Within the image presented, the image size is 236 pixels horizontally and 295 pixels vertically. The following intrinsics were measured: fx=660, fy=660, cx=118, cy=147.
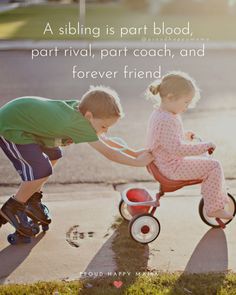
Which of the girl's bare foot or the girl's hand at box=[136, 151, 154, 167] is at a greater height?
the girl's hand at box=[136, 151, 154, 167]

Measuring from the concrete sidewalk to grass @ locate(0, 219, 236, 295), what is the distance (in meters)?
0.09

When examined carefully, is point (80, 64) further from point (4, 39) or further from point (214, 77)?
point (4, 39)

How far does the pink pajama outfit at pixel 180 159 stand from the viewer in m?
3.94

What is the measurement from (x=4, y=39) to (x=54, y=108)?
7.22m

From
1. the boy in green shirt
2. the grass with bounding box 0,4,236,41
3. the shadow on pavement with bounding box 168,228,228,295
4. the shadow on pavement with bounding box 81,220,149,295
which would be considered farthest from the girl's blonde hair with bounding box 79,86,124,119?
the grass with bounding box 0,4,236,41

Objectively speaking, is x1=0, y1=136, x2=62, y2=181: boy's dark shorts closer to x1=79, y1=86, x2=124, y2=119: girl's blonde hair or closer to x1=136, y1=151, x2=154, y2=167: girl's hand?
x1=79, y1=86, x2=124, y2=119: girl's blonde hair

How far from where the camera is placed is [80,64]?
830 cm

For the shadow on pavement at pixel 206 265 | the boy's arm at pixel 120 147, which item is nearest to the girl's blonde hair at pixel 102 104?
the boy's arm at pixel 120 147

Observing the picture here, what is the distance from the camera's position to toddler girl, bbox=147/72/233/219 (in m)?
3.91

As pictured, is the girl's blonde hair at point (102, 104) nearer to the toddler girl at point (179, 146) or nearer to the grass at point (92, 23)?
the toddler girl at point (179, 146)

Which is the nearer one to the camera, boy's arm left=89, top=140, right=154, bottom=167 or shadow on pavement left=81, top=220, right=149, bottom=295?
shadow on pavement left=81, top=220, right=149, bottom=295

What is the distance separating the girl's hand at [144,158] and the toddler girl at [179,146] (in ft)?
0.18

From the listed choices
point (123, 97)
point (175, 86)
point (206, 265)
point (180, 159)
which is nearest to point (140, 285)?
point (206, 265)

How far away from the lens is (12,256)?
3768 millimetres
